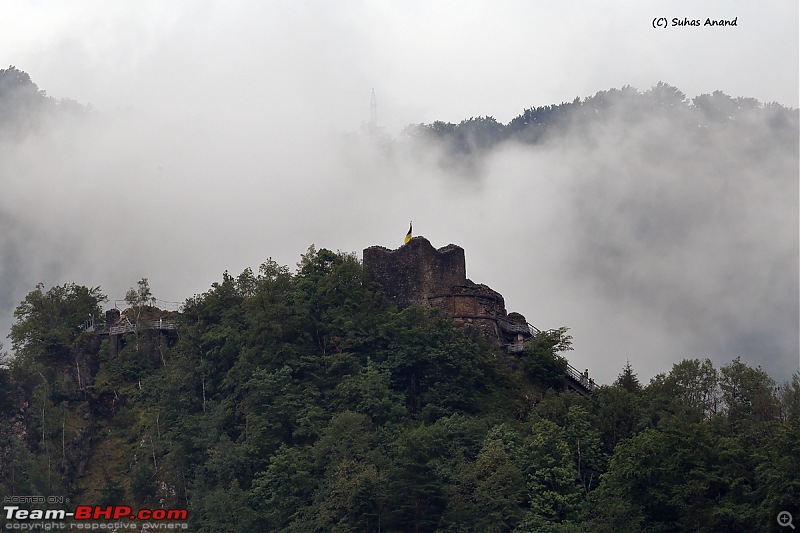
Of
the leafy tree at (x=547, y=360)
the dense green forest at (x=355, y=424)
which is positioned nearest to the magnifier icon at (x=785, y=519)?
the dense green forest at (x=355, y=424)

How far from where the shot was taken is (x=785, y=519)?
2638 inches

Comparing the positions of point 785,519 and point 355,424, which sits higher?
point 355,424

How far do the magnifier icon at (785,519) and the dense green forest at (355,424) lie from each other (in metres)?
0.32

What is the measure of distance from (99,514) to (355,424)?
1472 centimetres

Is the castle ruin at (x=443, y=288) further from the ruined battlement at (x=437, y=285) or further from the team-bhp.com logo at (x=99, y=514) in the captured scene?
the team-bhp.com logo at (x=99, y=514)

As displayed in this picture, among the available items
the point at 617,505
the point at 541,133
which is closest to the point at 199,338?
the point at 617,505

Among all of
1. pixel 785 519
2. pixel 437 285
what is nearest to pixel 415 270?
pixel 437 285

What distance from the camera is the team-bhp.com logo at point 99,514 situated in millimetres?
80688

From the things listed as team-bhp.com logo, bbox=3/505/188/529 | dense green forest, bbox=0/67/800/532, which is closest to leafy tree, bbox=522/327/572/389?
dense green forest, bbox=0/67/800/532

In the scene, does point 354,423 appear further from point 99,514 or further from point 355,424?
point 99,514

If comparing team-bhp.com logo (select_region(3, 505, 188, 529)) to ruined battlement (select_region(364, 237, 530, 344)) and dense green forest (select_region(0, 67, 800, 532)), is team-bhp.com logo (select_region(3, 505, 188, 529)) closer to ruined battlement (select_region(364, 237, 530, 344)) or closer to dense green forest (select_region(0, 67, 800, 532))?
dense green forest (select_region(0, 67, 800, 532))

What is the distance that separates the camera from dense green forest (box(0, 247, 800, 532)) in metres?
73.3

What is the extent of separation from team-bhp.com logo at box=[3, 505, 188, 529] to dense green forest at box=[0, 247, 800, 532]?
120 cm

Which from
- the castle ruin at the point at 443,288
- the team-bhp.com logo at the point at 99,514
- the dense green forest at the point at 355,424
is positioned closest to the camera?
the dense green forest at the point at 355,424
